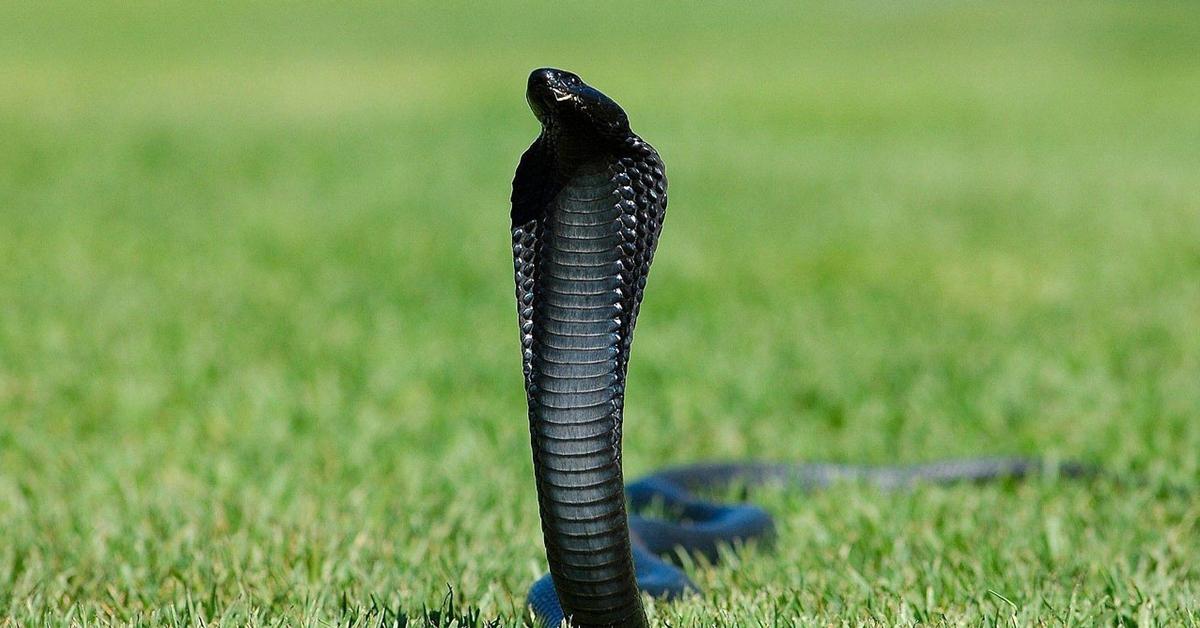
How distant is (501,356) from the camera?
237 inches

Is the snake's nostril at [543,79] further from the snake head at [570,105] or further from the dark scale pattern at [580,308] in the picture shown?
the dark scale pattern at [580,308]

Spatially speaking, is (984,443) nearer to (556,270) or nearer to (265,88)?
(556,270)

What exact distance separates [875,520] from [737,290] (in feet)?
11.7

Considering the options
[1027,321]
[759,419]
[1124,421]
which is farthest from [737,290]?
[1124,421]

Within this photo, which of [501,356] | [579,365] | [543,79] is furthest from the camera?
[501,356]

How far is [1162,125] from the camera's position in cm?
1620

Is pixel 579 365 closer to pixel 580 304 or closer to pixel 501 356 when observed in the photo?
pixel 580 304

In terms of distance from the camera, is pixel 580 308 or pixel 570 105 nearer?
pixel 570 105

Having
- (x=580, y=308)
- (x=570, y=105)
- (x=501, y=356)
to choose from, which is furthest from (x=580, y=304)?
(x=501, y=356)

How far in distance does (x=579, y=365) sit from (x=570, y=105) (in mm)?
427

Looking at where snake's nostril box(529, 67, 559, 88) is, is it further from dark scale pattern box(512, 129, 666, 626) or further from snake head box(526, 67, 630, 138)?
dark scale pattern box(512, 129, 666, 626)

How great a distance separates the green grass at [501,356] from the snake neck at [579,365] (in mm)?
514

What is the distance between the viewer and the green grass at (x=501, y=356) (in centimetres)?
330

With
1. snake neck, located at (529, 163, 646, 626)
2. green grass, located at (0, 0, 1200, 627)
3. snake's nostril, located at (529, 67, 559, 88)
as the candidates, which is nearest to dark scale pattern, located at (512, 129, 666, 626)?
snake neck, located at (529, 163, 646, 626)
